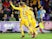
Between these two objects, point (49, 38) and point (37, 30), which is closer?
point (49, 38)

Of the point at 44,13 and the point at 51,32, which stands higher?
the point at 44,13

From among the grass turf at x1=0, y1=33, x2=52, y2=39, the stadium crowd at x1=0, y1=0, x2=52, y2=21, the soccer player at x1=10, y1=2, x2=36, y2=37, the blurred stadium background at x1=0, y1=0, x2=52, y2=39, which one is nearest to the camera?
the soccer player at x1=10, y1=2, x2=36, y2=37

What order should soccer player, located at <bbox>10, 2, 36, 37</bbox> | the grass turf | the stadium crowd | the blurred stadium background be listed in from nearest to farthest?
soccer player, located at <bbox>10, 2, 36, 37</bbox>
the grass turf
the blurred stadium background
the stadium crowd

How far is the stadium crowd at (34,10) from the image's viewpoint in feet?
50.4

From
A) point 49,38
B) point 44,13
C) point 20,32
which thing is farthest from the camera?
point 44,13

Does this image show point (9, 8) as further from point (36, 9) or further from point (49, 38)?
point (49, 38)

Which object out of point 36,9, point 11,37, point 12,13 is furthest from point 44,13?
point 11,37

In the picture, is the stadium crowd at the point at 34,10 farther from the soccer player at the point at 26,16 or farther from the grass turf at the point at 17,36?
the soccer player at the point at 26,16

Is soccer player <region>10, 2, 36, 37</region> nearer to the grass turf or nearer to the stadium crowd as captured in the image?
the grass turf

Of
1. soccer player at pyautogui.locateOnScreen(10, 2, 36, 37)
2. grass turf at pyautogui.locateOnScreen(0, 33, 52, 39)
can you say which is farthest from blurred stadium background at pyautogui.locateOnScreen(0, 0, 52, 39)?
soccer player at pyautogui.locateOnScreen(10, 2, 36, 37)

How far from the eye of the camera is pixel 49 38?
1323 cm

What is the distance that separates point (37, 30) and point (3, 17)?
223cm

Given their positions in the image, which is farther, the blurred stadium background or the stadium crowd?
the stadium crowd

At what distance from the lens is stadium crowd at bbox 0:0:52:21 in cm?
1536
